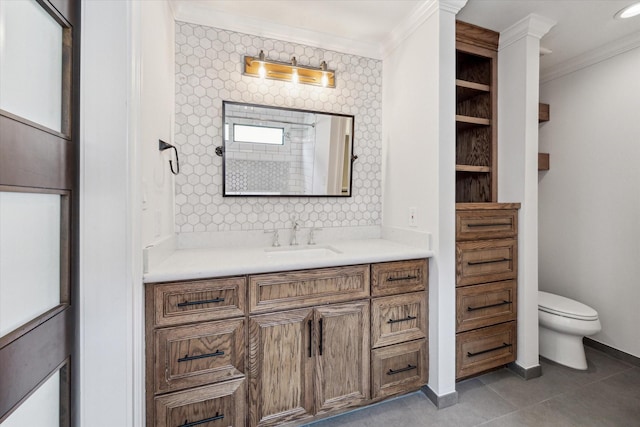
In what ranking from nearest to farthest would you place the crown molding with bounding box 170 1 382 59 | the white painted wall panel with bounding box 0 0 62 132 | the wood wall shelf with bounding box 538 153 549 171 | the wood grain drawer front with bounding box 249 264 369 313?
1. the white painted wall panel with bounding box 0 0 62 132
2. the wood grain drawer front with bounding box 249 264 369 313
3. the crown molding with bounding box 170 1 382 59
4. the wood wall shelf with bounding box 538 153 549 171

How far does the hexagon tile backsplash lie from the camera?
1.74m

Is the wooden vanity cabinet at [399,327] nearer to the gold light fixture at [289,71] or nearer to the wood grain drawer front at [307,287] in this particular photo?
the wood grain drawer front at [307,287]

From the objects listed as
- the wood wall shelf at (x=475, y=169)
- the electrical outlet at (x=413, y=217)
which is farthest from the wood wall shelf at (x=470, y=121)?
the electrical outlet at (x=413, y=217)

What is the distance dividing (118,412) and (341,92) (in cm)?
213

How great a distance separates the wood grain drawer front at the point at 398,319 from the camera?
159 centimetres

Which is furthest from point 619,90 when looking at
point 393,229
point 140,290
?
point 140,290

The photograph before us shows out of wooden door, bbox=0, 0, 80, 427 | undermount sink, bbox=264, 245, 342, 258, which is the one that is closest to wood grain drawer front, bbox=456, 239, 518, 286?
undermount sink, bbox=264, 245, 342, 258

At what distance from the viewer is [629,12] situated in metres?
1.79

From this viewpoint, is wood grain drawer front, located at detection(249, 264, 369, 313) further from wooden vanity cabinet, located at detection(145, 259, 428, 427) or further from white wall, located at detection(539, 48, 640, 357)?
white wall, located at detection(539, 48, 640, 357)

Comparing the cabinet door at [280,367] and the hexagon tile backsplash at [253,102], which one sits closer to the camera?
the cabinet door at [280,367]

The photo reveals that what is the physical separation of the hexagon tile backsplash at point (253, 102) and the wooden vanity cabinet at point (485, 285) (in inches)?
25.9

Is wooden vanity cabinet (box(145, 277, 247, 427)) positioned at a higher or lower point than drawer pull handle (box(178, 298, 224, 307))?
lower

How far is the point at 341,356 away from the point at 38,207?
4.62ft

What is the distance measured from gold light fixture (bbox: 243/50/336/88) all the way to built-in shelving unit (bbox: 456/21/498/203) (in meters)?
0.91
